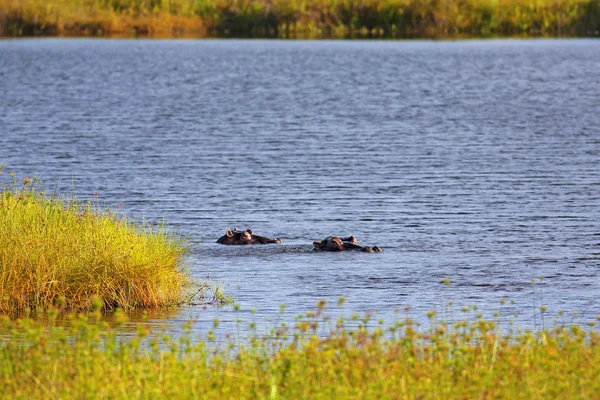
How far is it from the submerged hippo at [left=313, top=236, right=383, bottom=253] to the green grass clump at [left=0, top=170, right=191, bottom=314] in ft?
12.5

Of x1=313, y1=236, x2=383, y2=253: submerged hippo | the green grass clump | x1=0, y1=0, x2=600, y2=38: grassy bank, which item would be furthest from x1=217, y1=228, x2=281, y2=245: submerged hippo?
x1=0, y1=0, x2=600, y2=38: grassy bank

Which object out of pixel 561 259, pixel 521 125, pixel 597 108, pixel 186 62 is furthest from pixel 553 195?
pixel 186 62

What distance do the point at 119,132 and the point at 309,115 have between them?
7141 mm

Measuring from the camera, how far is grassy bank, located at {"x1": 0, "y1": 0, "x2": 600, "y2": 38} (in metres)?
74.1

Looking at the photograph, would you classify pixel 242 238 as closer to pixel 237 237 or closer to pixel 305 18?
pixel 237 237

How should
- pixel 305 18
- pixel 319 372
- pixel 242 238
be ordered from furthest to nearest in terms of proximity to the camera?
pixel 305 18 < pixel 242 238 < pixel 319 372

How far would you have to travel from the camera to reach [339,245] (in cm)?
1850

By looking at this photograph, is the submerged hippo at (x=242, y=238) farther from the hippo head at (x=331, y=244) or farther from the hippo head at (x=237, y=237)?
the hippo head at (x=331, y=244)

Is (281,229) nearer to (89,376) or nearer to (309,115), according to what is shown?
(89,376)

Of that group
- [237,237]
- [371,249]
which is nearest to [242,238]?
[237,237]

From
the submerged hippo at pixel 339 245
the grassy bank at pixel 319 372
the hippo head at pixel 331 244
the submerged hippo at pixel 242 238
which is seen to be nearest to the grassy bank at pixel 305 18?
the submerged hippo at pixel 242 238

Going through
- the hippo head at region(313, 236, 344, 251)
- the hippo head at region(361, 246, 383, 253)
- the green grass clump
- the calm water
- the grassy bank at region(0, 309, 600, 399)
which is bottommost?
the calm water

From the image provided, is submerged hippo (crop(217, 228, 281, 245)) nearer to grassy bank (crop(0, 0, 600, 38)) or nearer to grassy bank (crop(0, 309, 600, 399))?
grassy bank (crop(0, 309, 600, 399))

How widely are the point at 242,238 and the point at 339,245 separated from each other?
1.43 metres
